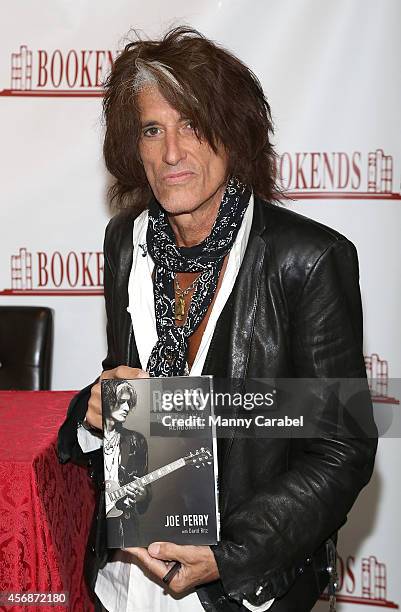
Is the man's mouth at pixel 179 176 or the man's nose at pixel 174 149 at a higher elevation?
the man's nose at pixel 174 149

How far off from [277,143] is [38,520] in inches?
71.1

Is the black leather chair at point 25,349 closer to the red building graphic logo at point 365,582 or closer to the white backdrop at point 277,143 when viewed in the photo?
the white backdrop at point 277,143

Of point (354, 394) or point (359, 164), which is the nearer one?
point (354, 394)

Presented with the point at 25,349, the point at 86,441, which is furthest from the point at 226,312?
the point at 25,349

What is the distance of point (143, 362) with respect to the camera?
172 centimetres

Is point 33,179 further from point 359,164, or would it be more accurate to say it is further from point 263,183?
point 263,183

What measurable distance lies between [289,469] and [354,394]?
7.5 inches

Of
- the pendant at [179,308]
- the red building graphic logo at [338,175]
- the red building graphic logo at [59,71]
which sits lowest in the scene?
the pendant at [179,308]

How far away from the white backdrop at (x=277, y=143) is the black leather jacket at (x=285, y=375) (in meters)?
1.45

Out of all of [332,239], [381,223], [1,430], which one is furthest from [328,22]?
[1,430]

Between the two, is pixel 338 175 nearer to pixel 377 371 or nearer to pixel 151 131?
pixel 377 371

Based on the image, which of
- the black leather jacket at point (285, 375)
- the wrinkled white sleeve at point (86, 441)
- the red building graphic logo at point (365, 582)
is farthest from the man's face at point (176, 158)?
the red building graphic logo at point (365, 582)

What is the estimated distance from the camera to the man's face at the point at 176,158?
170 cm

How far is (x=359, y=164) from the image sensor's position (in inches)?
121
